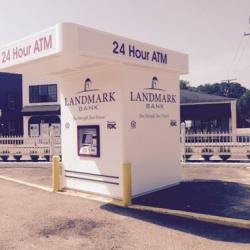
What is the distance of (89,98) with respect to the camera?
31.9 ft

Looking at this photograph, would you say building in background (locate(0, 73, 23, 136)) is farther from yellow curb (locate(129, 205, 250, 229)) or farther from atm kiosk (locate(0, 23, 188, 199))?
yellow curb (locate(129, 205, 250, 229))

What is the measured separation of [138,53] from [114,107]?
1.62m

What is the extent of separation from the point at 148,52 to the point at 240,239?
5.51 m

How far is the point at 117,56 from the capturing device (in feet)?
26.8

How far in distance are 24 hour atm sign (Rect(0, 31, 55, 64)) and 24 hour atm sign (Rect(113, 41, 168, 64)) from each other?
5.35ft

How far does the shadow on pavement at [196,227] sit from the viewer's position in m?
6.16

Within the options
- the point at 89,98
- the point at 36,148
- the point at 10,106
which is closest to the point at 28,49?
the point at 89,98

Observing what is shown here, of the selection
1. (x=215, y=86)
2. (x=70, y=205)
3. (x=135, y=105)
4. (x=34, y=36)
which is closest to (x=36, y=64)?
(x=34, y=36)

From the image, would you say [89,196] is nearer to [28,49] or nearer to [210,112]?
[28,49]

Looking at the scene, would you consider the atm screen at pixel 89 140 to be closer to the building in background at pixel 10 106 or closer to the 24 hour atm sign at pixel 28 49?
the 24 hour atm sign at pixel 28 49

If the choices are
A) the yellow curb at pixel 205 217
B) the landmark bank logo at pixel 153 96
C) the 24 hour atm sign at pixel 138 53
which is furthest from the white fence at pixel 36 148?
the yellow curb at pixel 205 217

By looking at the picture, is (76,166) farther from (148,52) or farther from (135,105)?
(148,52)

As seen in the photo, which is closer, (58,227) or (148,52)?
(58,227)

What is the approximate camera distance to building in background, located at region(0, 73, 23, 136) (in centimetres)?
3606
